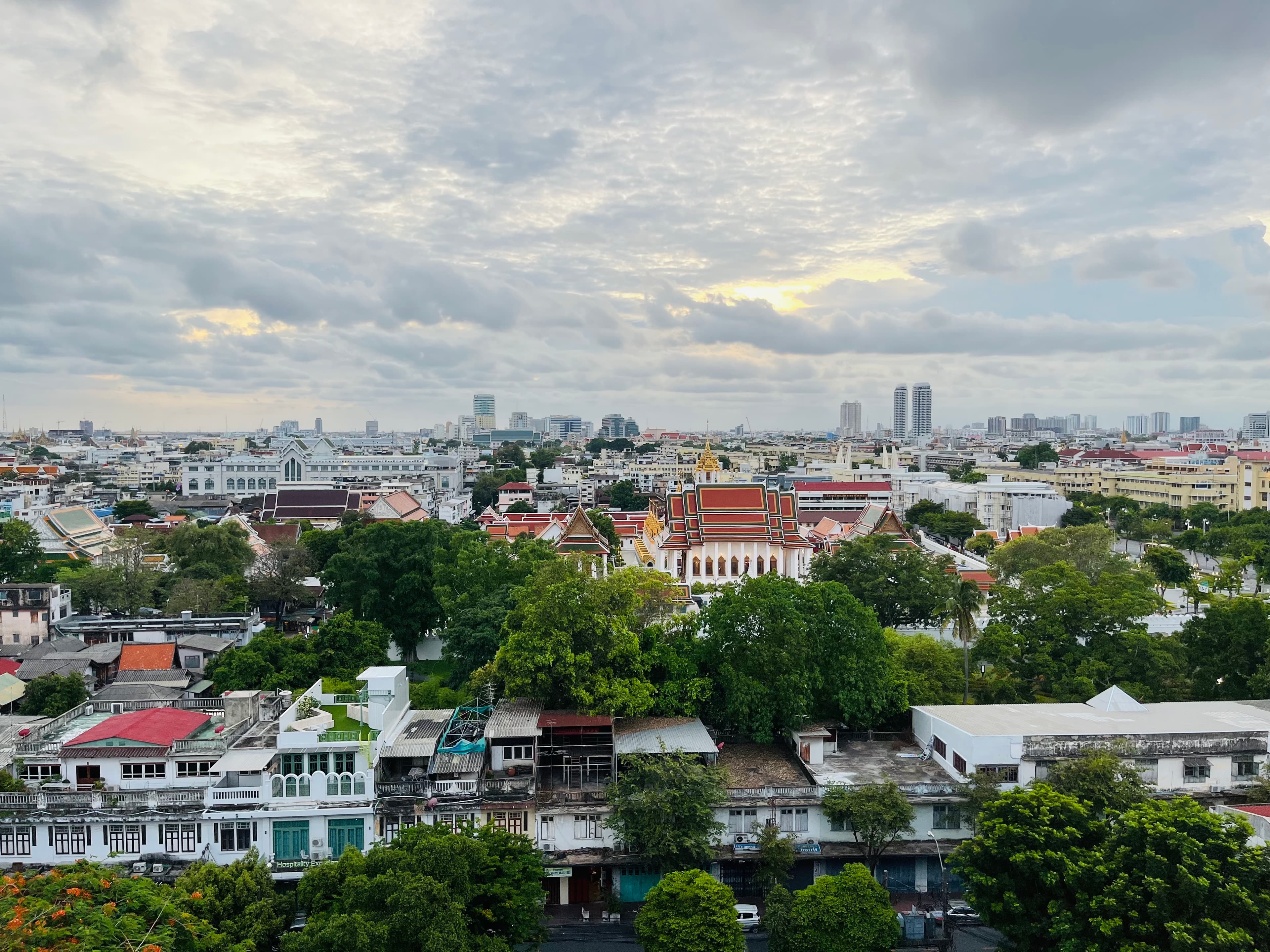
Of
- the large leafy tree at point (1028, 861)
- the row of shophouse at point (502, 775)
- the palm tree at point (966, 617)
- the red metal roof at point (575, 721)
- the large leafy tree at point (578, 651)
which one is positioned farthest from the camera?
the palm tree at point (966, 617)

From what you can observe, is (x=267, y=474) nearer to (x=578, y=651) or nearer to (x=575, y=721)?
(x=578, y=651)

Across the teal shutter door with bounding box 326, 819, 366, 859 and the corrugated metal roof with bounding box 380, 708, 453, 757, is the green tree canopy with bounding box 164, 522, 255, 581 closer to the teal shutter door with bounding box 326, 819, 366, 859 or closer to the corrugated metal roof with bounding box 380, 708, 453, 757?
the corrugated metal roof with bounding box 380, 708, 453, 757

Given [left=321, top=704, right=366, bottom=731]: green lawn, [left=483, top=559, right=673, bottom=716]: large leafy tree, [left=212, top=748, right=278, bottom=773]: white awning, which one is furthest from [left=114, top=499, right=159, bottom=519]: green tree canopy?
[left=483, top=559, right=673, bottom=716]: large leafy tree

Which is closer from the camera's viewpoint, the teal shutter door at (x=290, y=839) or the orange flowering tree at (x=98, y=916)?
the orange flowering tree at (x=98, y=916)

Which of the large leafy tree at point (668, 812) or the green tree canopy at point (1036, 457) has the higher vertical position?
the green tree canopy at point (1036, 457)

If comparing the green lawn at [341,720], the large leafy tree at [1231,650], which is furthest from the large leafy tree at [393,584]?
the large leafy tree at [1231,650]

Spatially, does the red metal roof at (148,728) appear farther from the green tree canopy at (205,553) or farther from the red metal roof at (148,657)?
the green tree canopy at (205,553)

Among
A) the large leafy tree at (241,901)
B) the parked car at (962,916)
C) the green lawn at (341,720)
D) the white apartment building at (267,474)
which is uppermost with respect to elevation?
the white apartment building at (267,474)
